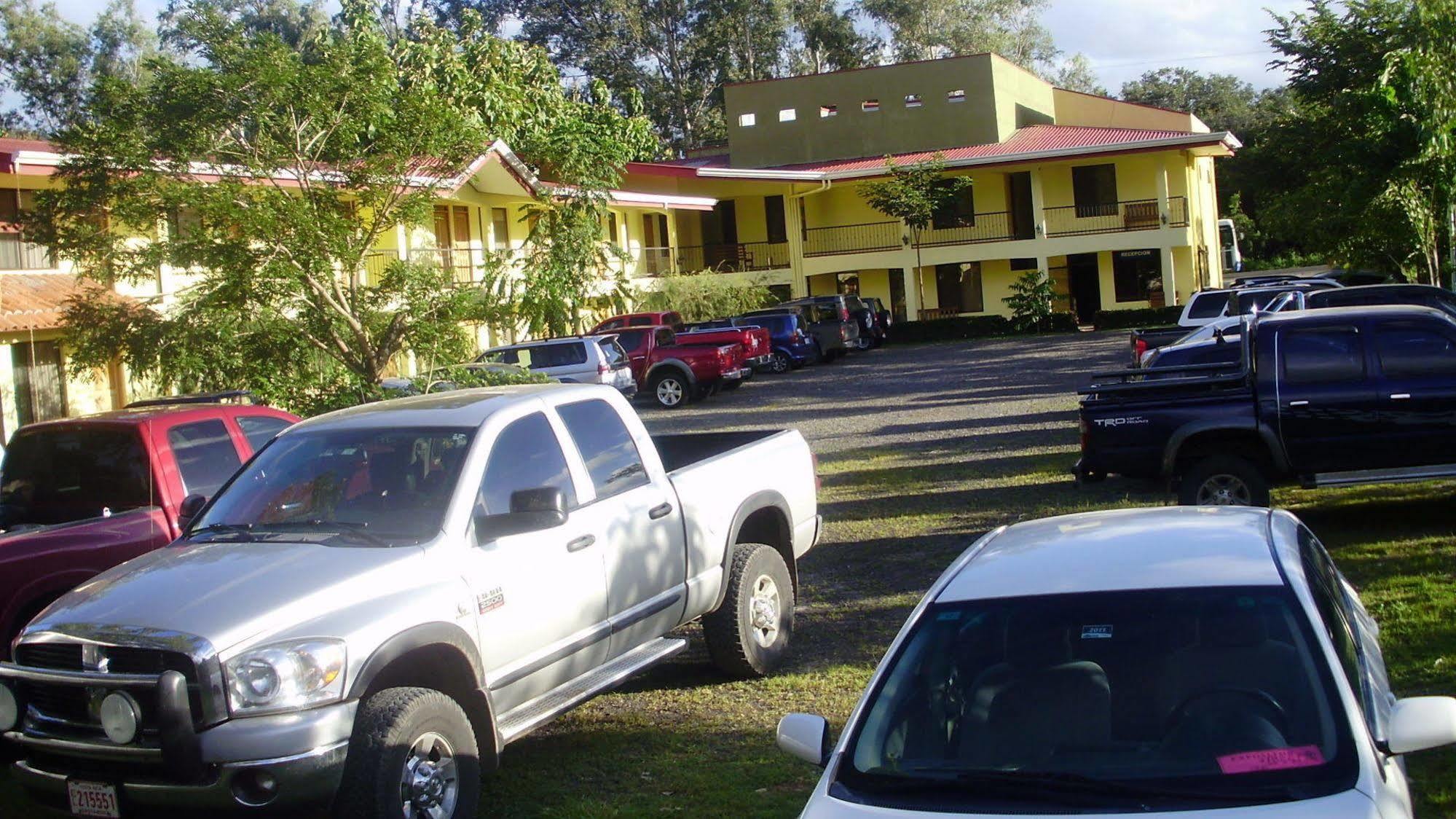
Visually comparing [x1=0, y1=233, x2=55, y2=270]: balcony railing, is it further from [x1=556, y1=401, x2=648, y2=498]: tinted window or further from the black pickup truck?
the black pickup truck

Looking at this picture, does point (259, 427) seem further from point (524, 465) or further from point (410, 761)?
point (410, 761)

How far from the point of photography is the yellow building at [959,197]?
143 feet

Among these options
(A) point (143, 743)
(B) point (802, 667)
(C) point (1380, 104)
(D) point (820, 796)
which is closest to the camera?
(D) point (820, 796)

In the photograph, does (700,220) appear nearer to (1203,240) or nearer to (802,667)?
(1203,240)

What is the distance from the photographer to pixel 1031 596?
4.32 meters

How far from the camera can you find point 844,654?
28.9 ft

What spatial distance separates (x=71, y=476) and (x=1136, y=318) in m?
35.6

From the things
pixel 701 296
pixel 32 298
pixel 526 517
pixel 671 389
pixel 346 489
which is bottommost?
pixel 671 389

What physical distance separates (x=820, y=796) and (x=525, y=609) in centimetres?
267

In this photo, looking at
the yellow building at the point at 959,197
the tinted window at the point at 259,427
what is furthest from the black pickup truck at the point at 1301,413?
the yellow building at the point at 959,197

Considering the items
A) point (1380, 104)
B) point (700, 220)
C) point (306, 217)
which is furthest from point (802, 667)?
point (700, 220)

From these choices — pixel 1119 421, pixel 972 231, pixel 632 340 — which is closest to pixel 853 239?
pixel 972 231

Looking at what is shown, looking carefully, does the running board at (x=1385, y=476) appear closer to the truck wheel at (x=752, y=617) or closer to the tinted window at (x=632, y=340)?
the truck wheel at (x=752, y=617)

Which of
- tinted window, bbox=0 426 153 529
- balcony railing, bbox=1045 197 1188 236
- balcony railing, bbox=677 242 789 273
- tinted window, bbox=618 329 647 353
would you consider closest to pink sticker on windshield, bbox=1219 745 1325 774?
tinted window, bbox=0 426 153 529
